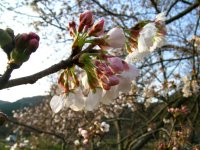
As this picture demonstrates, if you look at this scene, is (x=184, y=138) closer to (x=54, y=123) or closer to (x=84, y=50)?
(x=84, y=50)

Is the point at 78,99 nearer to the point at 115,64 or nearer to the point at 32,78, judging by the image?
the point at 115,64

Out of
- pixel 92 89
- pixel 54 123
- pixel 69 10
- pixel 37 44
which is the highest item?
pixel 69 10

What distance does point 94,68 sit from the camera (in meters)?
0.91

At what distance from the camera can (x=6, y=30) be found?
0.75 metres

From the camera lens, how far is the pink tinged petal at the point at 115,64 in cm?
91

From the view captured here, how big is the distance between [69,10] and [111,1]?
0.93 metres

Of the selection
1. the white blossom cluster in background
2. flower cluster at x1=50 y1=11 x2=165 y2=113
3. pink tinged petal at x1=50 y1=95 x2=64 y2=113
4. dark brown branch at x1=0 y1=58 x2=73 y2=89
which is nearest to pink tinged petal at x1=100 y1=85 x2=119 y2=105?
flower cluster at x1=50 y1=11 x2=165 y2=113

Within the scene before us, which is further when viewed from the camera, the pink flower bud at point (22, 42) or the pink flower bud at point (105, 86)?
the pink flower bud at point (105, 86)

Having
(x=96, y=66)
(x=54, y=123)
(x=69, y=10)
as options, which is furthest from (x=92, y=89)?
(x=54, y=123)

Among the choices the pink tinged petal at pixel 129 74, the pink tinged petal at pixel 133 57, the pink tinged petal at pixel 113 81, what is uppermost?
the pink tinged petal at pixel 133 57

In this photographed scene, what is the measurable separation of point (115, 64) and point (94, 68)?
5cm

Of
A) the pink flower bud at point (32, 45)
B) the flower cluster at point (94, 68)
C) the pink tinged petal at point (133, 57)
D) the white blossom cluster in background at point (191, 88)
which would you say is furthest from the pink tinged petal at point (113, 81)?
the white blossom cluster in background at point (191, 88)

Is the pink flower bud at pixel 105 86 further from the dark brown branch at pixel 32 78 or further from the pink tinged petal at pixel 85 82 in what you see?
the dark brown branch at pixel 32 78

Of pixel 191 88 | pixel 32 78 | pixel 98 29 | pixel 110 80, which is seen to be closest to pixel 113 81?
pixel 110 80
